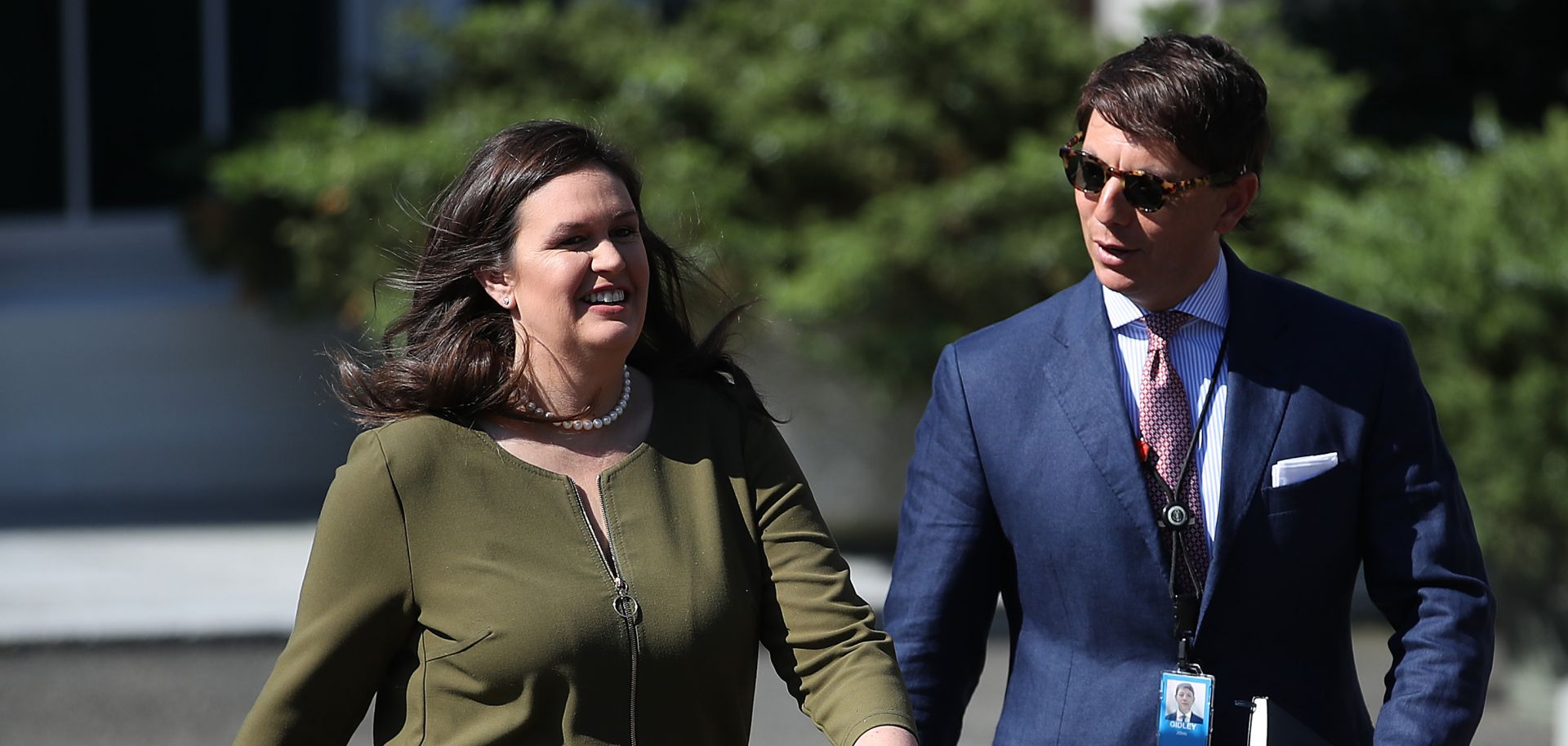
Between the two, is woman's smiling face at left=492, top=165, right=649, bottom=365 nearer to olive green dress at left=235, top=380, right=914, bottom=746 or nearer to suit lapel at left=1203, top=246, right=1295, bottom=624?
olive green dress at left=235, top=380, right=914, bottom=746

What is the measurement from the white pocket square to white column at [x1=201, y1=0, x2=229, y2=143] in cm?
913

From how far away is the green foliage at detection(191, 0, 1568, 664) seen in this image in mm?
6691

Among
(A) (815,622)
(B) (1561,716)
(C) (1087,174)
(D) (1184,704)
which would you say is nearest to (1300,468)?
(D) (1184,704)

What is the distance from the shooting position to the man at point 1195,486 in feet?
8.76

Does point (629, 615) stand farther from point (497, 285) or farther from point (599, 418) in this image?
point (497, 285)

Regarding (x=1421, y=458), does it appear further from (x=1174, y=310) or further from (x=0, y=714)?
(x=0, y=714)

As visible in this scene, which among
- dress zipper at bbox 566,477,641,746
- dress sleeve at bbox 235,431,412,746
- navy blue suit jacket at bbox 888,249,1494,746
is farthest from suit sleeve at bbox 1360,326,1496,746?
dress sleeve at bbox 235,431,412,746

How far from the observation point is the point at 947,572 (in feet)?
9.40

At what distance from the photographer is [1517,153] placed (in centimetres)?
671

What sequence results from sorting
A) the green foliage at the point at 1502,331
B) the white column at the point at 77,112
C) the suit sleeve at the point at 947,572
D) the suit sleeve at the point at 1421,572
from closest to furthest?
the suit sleeve at the point at 1421,572, the suit sleeve at the point at 947,572, the green foliage at the point at 1502,331, the white column at the point at 77,112

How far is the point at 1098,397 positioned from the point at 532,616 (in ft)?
3.23

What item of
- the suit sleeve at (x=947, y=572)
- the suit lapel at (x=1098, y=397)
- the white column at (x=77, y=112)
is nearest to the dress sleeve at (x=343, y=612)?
the suit sleeve at (x=947, y=572)

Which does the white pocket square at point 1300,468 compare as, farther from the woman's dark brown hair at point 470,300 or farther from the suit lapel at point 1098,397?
the woman's dark brown hair at point 470,300

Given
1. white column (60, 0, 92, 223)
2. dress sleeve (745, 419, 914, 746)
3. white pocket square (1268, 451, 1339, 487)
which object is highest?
white column (60, 0, 92, 223)
